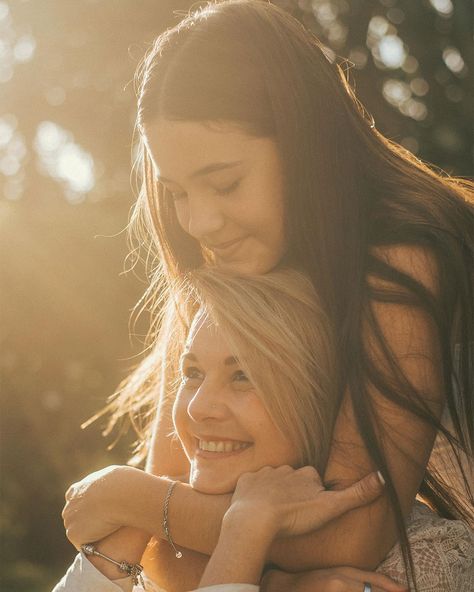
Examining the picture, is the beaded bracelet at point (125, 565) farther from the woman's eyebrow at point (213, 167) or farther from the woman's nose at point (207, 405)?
the woman's eyebrow at point (213, 167)

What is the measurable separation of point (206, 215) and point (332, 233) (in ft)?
1.25

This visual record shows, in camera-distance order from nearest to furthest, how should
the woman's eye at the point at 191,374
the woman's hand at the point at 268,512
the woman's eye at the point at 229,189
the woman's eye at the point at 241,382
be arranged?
1. the woman's hand at the point at 268,512
2. the woman's eye at the point at 241,382
3. the woman's eye at the point at 191,374
4. the woman's eye at the point at 229,189

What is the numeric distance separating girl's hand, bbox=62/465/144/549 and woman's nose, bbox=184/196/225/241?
0.74 metres

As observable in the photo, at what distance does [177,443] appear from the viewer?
284cm

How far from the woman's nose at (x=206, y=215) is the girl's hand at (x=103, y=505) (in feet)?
2.44

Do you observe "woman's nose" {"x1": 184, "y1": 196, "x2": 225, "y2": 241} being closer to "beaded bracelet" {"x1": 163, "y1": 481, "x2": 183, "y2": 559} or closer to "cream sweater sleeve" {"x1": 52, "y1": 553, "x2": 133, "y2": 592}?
"beaded bracelet" {"x1": 163, "y1": 481, "x2": 183, "y2": 559}

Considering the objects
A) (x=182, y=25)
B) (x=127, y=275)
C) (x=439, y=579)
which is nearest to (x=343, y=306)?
(x=439, y=579)

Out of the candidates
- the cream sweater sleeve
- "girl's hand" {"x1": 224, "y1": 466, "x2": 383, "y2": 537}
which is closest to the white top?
the cream sweater sleeve

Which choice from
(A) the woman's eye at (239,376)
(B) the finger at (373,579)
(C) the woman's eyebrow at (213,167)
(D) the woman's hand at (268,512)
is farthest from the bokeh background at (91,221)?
(B) the finger at (373,579)

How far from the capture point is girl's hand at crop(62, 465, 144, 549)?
2.47 meters

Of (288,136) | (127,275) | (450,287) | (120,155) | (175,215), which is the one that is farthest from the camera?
(120,155)

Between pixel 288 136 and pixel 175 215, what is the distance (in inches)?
24.5

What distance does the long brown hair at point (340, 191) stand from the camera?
7.72ft

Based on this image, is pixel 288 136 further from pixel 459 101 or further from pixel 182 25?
pixel 459 101
